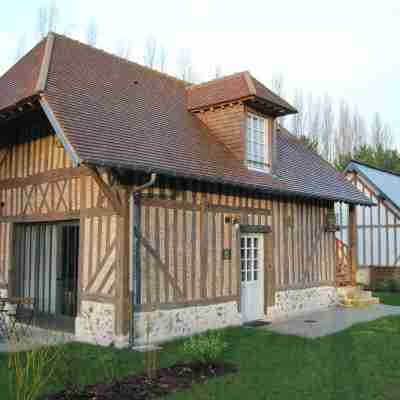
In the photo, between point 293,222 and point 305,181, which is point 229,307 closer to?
point 293,222

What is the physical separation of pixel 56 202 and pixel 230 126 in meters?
4.15

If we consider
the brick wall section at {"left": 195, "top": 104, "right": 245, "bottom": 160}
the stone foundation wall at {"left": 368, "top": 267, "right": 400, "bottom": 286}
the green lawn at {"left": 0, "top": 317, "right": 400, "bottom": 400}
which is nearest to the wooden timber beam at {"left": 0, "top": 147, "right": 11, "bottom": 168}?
the brick wall section at {"left": 195, "top": 104, "right": 245, "bottom": 160}

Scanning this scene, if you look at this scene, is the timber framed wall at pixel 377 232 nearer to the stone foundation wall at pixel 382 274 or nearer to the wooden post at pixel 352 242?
the stone foundation wall at pixel 382 274

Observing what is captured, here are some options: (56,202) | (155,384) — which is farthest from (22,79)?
(155,384)

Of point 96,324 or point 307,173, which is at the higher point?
point 307,173

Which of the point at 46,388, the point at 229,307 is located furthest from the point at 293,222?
the point at 46,388

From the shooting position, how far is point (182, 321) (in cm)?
878

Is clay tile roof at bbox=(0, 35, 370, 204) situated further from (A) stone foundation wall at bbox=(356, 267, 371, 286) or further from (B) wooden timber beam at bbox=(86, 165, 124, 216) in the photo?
(A) stone foundation wall at bbox=(356, 267, 371, 286)

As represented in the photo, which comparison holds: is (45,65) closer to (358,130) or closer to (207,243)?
(207,243)

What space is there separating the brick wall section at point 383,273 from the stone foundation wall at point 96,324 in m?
13.4

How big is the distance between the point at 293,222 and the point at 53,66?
249 inches

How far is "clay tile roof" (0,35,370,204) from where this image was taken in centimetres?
792

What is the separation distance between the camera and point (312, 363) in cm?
692

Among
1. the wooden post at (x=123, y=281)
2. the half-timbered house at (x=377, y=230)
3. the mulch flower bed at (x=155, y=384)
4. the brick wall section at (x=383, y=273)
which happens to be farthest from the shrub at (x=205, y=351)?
the brick wall section at (x=383, y=273)
